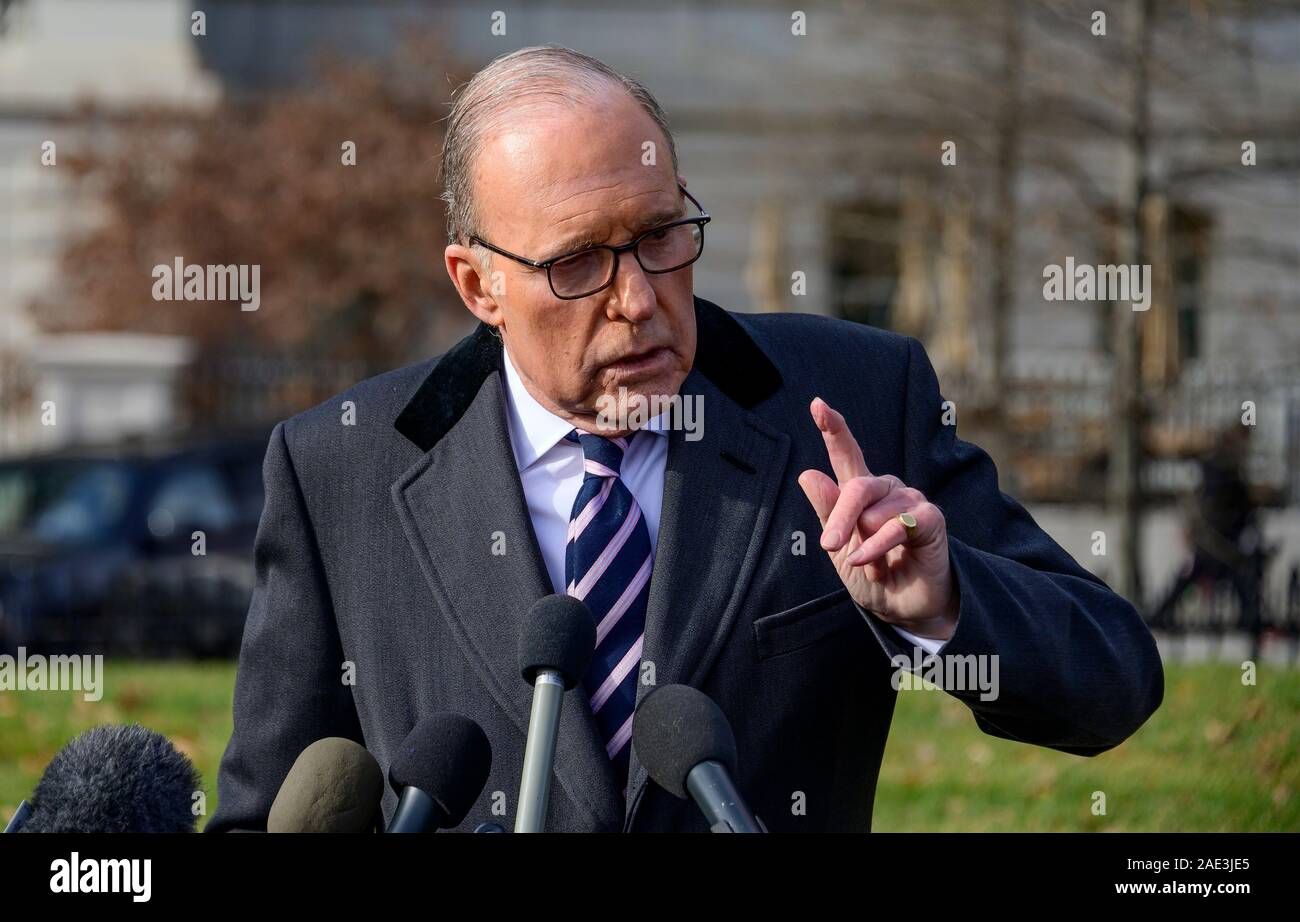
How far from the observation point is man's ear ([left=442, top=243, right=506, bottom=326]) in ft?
9.76

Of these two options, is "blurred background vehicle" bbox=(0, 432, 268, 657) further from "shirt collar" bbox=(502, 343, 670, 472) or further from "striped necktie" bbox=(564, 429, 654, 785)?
"striped necktie" bbox=(564, 429, 654, 785)

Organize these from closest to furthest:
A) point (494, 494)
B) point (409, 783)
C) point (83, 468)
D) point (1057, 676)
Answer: point (409, 783)
point (1057, 676)
point (494, 494)
point (83, 468)

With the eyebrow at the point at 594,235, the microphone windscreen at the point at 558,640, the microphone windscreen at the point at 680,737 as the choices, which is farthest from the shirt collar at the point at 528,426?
the microphone windscreen at the point at 680,737

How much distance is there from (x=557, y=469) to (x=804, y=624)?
53cm

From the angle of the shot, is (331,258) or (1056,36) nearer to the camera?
(1056,36)

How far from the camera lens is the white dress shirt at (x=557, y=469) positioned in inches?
118

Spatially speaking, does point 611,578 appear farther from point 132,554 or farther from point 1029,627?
point 132,554

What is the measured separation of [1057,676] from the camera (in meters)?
2.61

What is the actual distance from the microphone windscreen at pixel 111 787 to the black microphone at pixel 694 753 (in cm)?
64

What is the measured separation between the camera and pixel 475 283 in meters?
3.07

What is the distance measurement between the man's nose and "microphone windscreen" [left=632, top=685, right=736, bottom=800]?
0.81 meters

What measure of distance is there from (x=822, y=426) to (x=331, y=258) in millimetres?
20075
